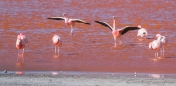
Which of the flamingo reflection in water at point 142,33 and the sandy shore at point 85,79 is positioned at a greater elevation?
the flamingo reflection in water at point 142,33

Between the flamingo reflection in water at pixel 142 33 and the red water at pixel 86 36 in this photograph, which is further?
the flamingo reflection in water at pixel 142 33

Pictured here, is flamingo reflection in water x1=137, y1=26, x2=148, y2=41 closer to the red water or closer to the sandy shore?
the red water

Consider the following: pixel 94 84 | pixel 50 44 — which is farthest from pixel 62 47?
pixel 94 84

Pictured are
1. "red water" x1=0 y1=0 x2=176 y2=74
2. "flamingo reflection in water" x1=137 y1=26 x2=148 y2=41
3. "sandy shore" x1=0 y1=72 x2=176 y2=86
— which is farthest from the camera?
"flamingo reflection in water" x1=137 y1=26 x2=148 y2=41

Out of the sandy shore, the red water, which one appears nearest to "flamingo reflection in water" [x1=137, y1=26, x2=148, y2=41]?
the red water

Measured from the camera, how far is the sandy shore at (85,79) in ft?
42.4

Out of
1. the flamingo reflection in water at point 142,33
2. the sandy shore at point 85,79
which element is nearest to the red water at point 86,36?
the flamingo reflection in water at point 142,33

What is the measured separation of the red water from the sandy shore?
2.62 ft

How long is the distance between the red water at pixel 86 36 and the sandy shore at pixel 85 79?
80 cm

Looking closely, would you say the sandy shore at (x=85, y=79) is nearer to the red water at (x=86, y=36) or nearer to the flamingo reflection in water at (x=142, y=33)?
the red water at (x=86, y=36)

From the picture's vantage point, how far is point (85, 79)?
13531 millimetres

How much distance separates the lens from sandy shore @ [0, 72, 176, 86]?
42.4ft

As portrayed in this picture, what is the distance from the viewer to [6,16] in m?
24.0

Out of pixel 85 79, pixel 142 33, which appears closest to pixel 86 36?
pixel 142 33
